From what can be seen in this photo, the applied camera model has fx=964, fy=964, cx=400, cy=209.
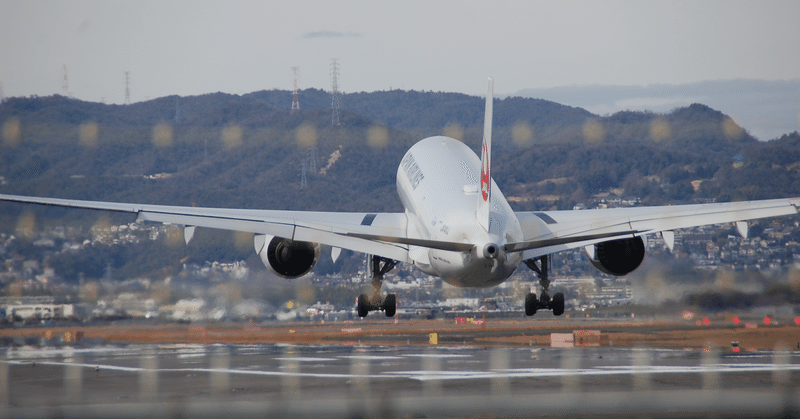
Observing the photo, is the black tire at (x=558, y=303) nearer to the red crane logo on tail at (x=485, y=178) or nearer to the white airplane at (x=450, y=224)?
the white airplane at (x=450, y=224)

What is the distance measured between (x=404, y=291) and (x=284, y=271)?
98.5ft

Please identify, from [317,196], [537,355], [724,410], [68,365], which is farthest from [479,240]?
[317,196]

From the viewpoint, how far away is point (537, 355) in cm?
4191

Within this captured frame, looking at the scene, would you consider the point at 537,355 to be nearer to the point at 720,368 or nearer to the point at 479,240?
the point at 720,368

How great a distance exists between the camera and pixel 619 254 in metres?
36.5

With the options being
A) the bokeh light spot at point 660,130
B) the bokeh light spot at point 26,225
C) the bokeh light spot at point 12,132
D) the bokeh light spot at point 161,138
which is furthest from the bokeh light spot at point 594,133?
the bokeh light spot at point 26,225

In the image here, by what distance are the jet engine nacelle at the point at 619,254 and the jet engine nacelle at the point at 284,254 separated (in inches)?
432

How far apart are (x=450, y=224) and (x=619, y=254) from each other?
8.65m

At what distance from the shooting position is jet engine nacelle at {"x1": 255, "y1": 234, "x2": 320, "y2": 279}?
37219 millimetres

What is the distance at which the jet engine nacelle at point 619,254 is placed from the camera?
36375 millimetres

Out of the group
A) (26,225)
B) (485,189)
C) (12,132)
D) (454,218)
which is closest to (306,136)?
(12,132)

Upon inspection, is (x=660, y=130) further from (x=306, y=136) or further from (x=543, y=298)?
(x=543, y=298)

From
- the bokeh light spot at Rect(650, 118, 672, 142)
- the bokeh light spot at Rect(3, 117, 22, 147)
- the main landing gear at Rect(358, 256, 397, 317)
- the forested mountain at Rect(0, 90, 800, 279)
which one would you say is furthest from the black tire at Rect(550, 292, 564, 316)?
the bokeh light spot at Rect(650, 118, 672, 142)

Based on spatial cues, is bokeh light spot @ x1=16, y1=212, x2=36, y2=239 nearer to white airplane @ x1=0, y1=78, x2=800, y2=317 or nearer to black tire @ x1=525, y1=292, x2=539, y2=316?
white airplane @ x1=0, y1=78, x2=800, y2=317
